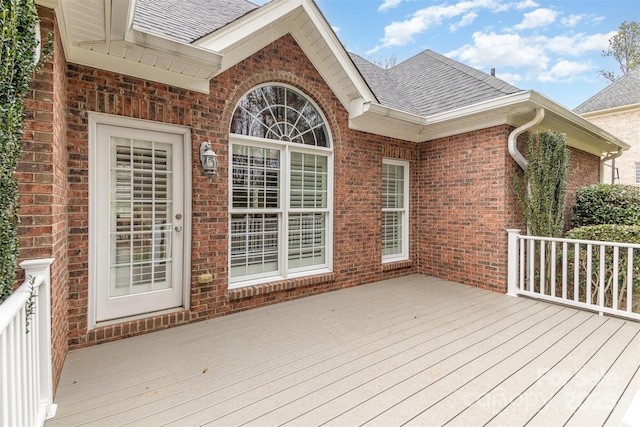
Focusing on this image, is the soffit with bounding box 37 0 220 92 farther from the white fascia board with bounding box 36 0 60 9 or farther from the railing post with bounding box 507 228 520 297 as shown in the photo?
the railing post with bounding box 507 228 520 297

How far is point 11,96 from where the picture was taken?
5.15 feet

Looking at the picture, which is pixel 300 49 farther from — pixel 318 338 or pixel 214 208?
pixel 318 338

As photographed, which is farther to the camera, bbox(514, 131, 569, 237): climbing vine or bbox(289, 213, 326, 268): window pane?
bbox(514, 131, 569, 237): climbing vine

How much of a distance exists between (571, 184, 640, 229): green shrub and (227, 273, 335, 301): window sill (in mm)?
5977

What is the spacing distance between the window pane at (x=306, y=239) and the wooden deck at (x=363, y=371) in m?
1.02

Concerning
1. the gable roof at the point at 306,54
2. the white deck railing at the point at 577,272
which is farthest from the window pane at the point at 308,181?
the white deck railing at the point at 577,272

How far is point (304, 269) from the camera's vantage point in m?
4.99

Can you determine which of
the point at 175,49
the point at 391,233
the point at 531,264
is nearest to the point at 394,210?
the point at 391,233

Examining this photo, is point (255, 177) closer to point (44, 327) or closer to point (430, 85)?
point (44, 327)

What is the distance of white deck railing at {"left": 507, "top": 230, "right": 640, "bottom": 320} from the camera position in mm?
4184

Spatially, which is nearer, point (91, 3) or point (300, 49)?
point (91, 3)

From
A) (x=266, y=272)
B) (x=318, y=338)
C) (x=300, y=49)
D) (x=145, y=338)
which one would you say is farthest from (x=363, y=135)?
(x=145, y=338)

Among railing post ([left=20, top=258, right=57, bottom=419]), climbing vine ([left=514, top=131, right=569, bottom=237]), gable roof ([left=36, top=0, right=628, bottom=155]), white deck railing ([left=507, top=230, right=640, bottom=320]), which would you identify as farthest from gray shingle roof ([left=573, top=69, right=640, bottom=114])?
railing post ([left=20, top=258, right=57, bottom=419])

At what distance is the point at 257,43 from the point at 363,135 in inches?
92.6
